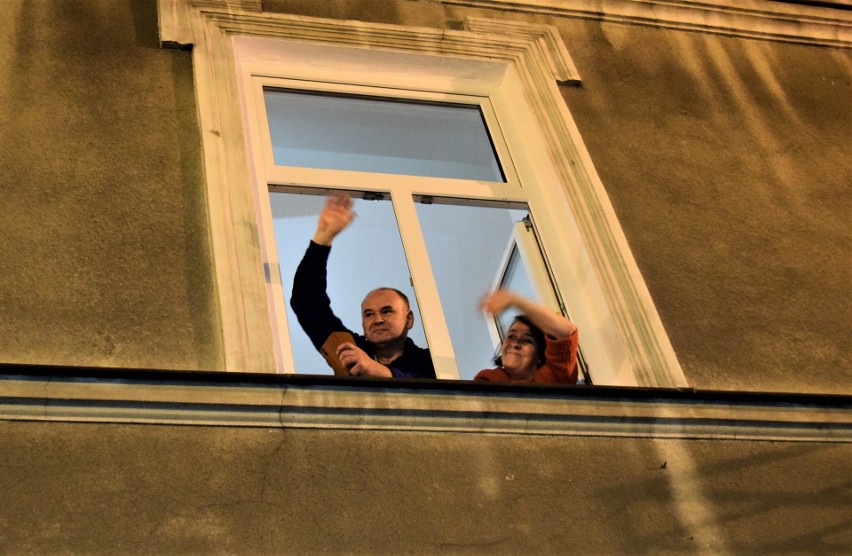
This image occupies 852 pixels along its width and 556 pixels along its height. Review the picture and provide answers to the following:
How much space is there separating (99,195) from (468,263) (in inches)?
55.9

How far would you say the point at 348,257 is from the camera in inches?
173

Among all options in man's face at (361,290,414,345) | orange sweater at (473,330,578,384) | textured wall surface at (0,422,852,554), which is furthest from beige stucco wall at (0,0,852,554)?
man's face at (361,290,414,345)

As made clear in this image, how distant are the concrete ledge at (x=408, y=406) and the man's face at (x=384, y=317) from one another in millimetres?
541

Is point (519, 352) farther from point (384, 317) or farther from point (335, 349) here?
point (335, 349)

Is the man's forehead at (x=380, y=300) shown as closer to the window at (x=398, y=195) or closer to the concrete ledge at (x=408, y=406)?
the window at (x=398, y=195)

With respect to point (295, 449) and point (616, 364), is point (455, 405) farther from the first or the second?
point (616, 364)

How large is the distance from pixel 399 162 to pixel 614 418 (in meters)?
1.71

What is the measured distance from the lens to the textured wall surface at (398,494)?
10.6ft

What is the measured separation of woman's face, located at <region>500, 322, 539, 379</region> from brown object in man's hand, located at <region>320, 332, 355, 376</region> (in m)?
0.56

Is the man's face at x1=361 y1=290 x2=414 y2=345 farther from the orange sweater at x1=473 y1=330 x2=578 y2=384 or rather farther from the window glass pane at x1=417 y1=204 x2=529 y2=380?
the orange sweater at x1=473 y1=330 x2=578 y2=384

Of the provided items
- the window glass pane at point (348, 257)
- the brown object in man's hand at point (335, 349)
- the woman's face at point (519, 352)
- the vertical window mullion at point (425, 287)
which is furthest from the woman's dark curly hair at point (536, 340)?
the brown object in man's hand at point (335, 349)

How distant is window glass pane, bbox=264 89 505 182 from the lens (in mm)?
4918

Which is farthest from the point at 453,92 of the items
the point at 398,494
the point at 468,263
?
the point at 398,494

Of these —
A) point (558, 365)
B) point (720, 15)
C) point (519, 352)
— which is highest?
point (720, 15)
